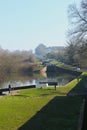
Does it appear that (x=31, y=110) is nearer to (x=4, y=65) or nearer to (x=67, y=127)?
(x=67, y=127)

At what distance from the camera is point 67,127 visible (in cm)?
1820

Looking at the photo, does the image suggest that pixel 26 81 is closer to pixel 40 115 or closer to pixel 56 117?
pixel 40 115

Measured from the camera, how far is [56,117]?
21.1 meters

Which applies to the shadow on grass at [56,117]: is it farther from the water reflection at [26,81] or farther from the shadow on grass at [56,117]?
the water reflection at [26,81]

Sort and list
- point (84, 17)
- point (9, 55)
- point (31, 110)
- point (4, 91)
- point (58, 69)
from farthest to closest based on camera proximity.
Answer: point (58, 69)
point (9, 55)
point (84, 17)
point (4, 91)
point (31, 110)

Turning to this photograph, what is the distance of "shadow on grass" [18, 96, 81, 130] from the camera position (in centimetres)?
1831

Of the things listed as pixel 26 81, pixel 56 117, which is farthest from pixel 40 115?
pixel 26 81

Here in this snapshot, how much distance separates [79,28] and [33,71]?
58789mm

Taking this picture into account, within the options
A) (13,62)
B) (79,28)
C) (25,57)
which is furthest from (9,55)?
(79,28)

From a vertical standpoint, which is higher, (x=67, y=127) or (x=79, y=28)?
(x=79, y=28)

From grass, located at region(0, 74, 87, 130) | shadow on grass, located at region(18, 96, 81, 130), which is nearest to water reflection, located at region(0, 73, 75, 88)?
grass, located at region(0, 74, 87, 130)

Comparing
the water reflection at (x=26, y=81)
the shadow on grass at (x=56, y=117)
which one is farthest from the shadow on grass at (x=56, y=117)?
the water reflection at (x=26, y=81)

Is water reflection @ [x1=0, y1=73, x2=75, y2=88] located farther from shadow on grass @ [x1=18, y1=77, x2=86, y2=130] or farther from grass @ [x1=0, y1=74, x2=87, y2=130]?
shadow on grass @ [x1=18, y1=77, x2=86, y2=130]

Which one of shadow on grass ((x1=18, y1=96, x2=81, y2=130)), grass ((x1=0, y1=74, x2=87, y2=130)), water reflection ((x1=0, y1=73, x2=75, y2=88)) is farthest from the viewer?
water reflection ((x1=0, y1=73, x2=75, y2=88))
